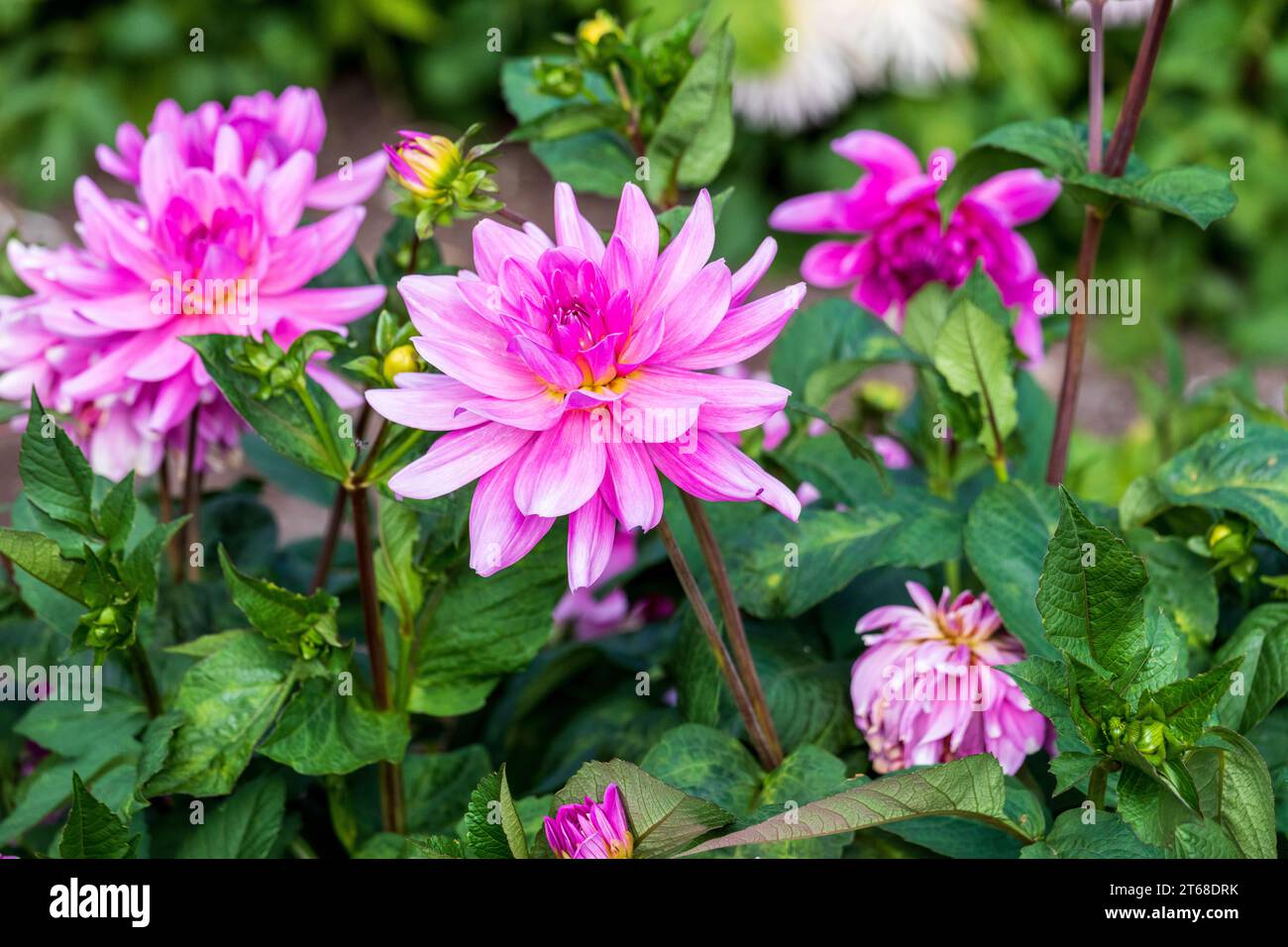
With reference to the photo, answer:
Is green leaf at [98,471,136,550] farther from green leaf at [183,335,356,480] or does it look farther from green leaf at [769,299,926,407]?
green leaf at [769,299,926,407]

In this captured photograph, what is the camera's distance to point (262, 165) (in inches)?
27.5

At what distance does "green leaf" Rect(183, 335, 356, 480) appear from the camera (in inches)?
23.3

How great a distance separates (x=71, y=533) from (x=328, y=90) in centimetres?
270

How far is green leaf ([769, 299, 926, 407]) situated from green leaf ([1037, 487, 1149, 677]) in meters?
0.23

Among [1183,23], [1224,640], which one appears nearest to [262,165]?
[1224,640]

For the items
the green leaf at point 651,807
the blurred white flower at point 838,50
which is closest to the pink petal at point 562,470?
the green leaf at point 651,807

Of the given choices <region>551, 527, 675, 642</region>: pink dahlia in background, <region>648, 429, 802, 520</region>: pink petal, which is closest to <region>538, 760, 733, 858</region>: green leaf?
<region>648, 429, 802, 520</region>: pink petal

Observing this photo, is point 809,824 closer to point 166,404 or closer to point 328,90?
point 166,404

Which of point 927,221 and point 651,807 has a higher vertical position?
point 927,221

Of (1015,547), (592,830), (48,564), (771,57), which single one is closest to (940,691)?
(1015,547)

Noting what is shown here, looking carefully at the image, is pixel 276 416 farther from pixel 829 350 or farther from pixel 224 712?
pixel 829 350

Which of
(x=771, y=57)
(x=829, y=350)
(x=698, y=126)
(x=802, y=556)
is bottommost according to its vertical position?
(x=802, y=556)

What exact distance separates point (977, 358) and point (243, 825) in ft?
1.34

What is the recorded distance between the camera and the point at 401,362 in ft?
1.87
